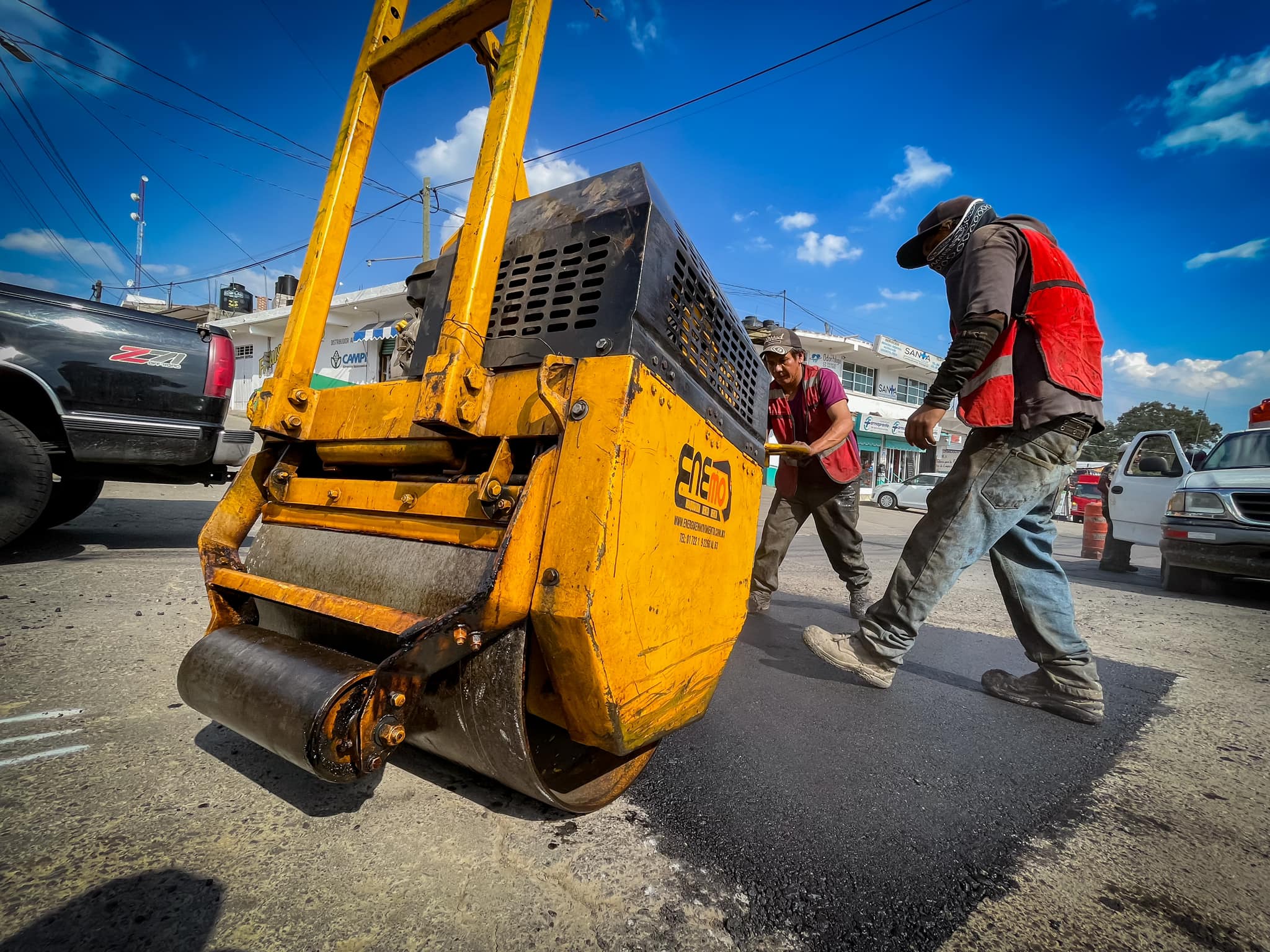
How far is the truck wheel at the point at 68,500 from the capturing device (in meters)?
4.13

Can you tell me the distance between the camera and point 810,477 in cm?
351

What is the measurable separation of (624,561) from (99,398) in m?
3.95

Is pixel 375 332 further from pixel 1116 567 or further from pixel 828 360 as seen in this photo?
pixel 1116 567

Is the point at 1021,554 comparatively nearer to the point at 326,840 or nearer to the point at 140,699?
the point at 326,840

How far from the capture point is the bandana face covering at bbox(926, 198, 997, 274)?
2326 mm

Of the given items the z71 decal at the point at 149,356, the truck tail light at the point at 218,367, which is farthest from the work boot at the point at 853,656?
the z71 decal at the point at 149,356

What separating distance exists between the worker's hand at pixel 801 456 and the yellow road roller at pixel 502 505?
798mm

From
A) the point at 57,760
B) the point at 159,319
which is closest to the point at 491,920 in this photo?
the point at 57,760

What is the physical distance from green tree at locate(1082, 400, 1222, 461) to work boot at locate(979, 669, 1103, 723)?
54153mm

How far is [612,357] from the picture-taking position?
1.17 meters

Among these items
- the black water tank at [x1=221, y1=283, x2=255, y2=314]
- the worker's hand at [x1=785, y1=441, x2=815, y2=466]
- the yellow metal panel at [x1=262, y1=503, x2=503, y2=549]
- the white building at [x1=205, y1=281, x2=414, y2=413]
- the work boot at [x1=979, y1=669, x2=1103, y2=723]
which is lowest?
the work boot at [x1=979, y1=669, x2=1103, y2=723]

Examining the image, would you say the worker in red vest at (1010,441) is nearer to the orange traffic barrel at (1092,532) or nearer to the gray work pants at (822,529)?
the gray work pants at (822,529)

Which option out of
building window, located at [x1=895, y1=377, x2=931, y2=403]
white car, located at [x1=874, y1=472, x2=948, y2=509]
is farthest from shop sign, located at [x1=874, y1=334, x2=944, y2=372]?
white car, located at [x1=874, y1=472, x2=948, y2=509]

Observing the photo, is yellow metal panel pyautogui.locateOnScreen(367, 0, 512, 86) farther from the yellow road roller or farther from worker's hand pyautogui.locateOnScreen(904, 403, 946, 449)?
worker's hand pyautogui.locateOnScreen(904, 403, 946, 449)
